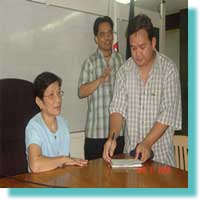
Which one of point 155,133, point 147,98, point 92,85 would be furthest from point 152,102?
point 92,85

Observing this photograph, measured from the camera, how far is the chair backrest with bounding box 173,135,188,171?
1488 millimetres

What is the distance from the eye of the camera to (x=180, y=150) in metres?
1.51

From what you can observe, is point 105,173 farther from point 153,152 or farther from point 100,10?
point 100,10

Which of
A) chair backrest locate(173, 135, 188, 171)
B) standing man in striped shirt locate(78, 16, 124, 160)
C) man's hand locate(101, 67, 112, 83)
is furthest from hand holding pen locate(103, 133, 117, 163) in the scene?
man's hand locate(101, 67, 112, 83)

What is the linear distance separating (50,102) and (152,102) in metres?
0.46

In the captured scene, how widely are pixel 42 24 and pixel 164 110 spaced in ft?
3.79

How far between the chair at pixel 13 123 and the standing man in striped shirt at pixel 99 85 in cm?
64

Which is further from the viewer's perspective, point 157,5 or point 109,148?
point 157,5

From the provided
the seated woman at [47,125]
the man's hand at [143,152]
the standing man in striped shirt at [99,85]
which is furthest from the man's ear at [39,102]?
the standing man in striped shirt at [99,85]

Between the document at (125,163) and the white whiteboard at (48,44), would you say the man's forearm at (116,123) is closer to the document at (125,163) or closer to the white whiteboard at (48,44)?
the document at (125,163)

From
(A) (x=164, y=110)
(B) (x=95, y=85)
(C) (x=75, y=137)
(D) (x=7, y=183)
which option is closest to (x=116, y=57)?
(B) (x=95, y=85)

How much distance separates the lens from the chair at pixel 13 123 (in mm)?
1311

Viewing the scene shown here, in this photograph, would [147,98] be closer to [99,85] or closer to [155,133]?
[155,133]

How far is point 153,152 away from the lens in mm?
1391
